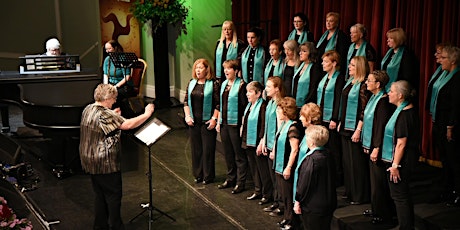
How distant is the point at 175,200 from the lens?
5.93 meters

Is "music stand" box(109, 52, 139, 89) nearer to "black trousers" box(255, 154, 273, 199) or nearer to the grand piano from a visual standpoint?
the grand piano

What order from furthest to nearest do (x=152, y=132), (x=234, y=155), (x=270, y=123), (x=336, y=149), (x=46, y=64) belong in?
(x=46, y=64) → (x=234, y=155) → (x=336, y=149) → (x=270, y=123) → (x=152, y=132)

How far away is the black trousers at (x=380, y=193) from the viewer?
4824 mm

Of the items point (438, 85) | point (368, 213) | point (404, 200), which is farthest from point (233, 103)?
point (404, 200)

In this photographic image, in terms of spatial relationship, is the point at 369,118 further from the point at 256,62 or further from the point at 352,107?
the point at 256,62

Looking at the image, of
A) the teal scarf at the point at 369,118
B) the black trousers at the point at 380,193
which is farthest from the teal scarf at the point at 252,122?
the black trousers at the point at 380,193

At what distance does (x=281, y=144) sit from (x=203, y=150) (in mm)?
1495

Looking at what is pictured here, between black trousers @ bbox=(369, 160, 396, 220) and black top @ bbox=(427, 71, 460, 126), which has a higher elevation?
black top @ bbox=(427, 71, 460, 126)

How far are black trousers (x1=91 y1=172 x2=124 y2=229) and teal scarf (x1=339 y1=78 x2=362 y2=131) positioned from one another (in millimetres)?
1953

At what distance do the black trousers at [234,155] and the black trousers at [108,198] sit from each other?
4.72 ft

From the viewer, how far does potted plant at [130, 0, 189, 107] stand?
949 centimetres

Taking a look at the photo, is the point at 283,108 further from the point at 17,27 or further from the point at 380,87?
the point at 17,27

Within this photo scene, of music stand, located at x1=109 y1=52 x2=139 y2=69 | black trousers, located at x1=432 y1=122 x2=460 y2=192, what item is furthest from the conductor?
music stand, located at x1=109 y1=52 x2=139 y2=69

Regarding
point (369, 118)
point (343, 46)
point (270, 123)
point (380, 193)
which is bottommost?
point (380, 193)
